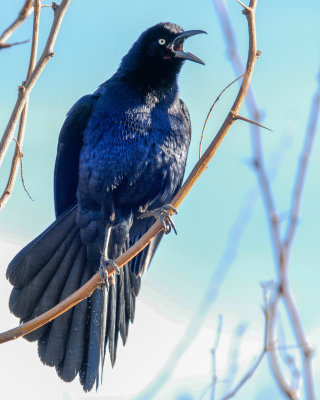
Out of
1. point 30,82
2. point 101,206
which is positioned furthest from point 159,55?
point 30,82

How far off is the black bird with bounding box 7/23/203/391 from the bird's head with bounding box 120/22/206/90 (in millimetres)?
24

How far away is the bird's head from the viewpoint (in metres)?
5.12

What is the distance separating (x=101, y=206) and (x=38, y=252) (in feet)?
1.79

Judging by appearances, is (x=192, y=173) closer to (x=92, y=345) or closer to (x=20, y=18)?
(x=20, y=18)

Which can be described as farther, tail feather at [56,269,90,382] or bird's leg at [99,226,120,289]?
tail feather at [56,269,90,382]

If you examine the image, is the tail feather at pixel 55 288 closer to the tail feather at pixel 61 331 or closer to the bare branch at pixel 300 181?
the tail feather at pixel 61 331

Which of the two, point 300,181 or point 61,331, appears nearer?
point 300,181

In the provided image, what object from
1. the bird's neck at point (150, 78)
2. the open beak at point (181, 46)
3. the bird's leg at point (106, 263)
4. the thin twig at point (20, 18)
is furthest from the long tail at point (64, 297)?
the thin twig at point (20, 18)

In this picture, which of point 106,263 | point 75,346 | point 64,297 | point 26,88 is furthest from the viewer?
point 64,297

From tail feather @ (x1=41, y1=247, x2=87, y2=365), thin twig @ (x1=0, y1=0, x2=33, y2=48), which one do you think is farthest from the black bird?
thin twig @ (x1=0, y1=0, x2=33, y2=48)

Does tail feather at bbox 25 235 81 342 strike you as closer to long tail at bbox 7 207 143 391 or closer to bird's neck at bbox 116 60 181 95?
long tail at bbox 7 207 143 391

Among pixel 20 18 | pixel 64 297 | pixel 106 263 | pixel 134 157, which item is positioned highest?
Answer: pixel 134 157

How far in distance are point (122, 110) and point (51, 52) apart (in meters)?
2.06

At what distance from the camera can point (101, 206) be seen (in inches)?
185
